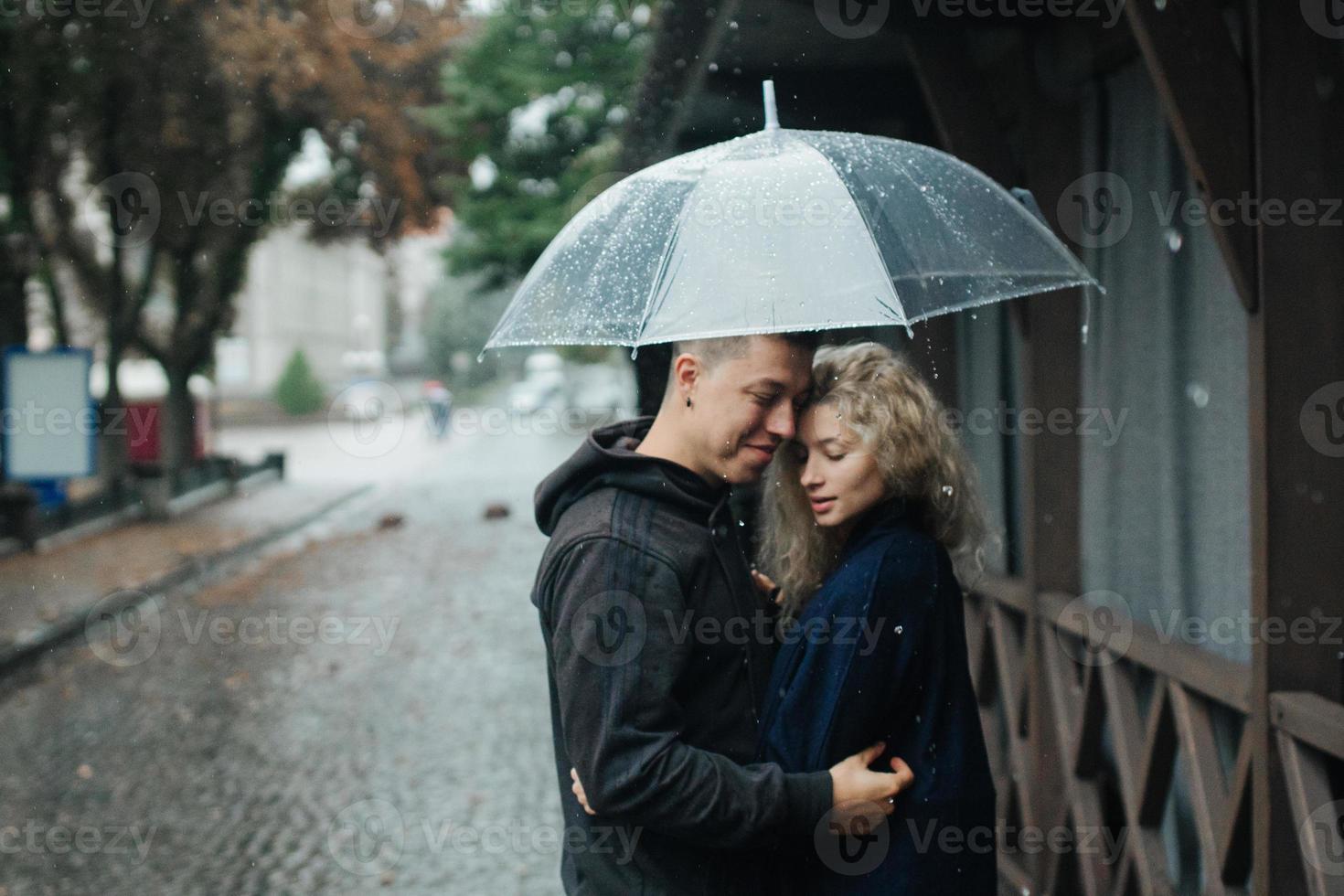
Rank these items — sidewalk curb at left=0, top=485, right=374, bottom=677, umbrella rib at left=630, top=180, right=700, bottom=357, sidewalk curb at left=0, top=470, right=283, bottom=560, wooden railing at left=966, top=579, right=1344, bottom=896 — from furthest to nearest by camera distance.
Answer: sidewalk curb at left=0, top=470, right=283, bottom=560
sidewalk curb at left=0, top=485, right=374, bottom=677
wooden railing at left=966, top=579, right=1344, bottom=896
umbrella rib at left=630, top=180, right=700, bottom=357

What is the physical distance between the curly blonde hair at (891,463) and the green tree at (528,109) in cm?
1371

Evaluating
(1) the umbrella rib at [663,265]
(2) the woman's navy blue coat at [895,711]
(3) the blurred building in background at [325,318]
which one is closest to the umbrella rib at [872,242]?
(1) the umbrella rib at [663,265]

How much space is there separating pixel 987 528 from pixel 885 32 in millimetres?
2532

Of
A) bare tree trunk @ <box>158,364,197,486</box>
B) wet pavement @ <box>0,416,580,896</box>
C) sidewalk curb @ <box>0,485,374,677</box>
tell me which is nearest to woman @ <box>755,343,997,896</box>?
wet pavement @ <box>0,416,580,896</box>

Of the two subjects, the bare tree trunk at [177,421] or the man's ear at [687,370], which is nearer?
the man's ear at [687,370]

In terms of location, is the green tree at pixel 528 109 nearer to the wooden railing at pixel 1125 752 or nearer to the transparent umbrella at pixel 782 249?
the wooden railing at pixel 1125 752

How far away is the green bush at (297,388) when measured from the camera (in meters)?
47.0

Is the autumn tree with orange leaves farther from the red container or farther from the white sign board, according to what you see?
the white sign board

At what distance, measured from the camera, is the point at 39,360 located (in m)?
13.8

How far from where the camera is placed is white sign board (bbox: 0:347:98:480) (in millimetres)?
13398

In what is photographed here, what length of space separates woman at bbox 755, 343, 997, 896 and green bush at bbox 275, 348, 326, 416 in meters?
46.8

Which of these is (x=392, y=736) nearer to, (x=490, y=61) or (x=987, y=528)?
(x=987, y=528)

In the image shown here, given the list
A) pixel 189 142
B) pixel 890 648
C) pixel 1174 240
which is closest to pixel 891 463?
pixel 890 648

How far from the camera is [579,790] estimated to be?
6.68 ft
